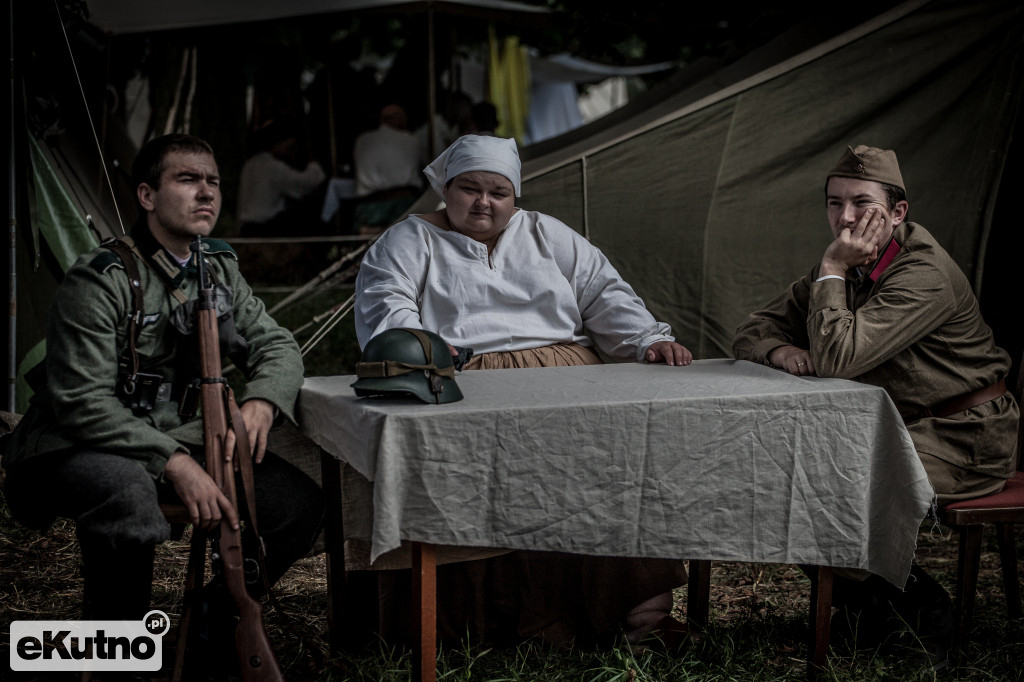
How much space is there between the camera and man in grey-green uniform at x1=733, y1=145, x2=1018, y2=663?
2.62 meters

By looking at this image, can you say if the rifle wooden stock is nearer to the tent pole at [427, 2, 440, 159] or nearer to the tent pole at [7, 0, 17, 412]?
the tent pole at [7, 0, 17, 412]

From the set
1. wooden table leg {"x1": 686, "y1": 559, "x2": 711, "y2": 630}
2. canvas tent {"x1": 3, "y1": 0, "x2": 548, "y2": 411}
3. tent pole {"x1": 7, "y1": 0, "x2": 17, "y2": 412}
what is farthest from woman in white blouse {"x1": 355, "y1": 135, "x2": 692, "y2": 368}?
tent pole {"x1": 7, "y1": 0, "x2": 17, "y2": 412}

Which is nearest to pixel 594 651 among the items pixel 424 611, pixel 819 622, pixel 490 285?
pixel 819 622

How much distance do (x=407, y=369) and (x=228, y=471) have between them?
0.49 meters

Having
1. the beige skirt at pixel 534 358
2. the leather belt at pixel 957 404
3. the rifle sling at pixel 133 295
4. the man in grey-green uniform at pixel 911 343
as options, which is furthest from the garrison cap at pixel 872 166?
the rifle sling at pixel 133 295

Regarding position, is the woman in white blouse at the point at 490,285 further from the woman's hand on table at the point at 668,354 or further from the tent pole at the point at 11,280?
the tent pole at the point at 11,280

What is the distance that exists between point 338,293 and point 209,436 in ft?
19.6

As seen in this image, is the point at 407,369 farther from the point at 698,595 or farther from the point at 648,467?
the point at 698,595

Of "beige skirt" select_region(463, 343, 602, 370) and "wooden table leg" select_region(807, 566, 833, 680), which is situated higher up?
"beige skirt" select_region(463, 343, 602, 370)

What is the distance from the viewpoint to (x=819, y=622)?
2531mm

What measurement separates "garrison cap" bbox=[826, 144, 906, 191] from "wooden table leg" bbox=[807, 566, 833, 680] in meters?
1.14

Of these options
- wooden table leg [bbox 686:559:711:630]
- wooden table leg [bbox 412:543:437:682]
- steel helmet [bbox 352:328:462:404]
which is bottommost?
wooden table leg [bbox 686:559:711:630]

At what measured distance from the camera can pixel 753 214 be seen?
4.33m

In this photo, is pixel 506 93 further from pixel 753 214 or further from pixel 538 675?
pixel 538 675
